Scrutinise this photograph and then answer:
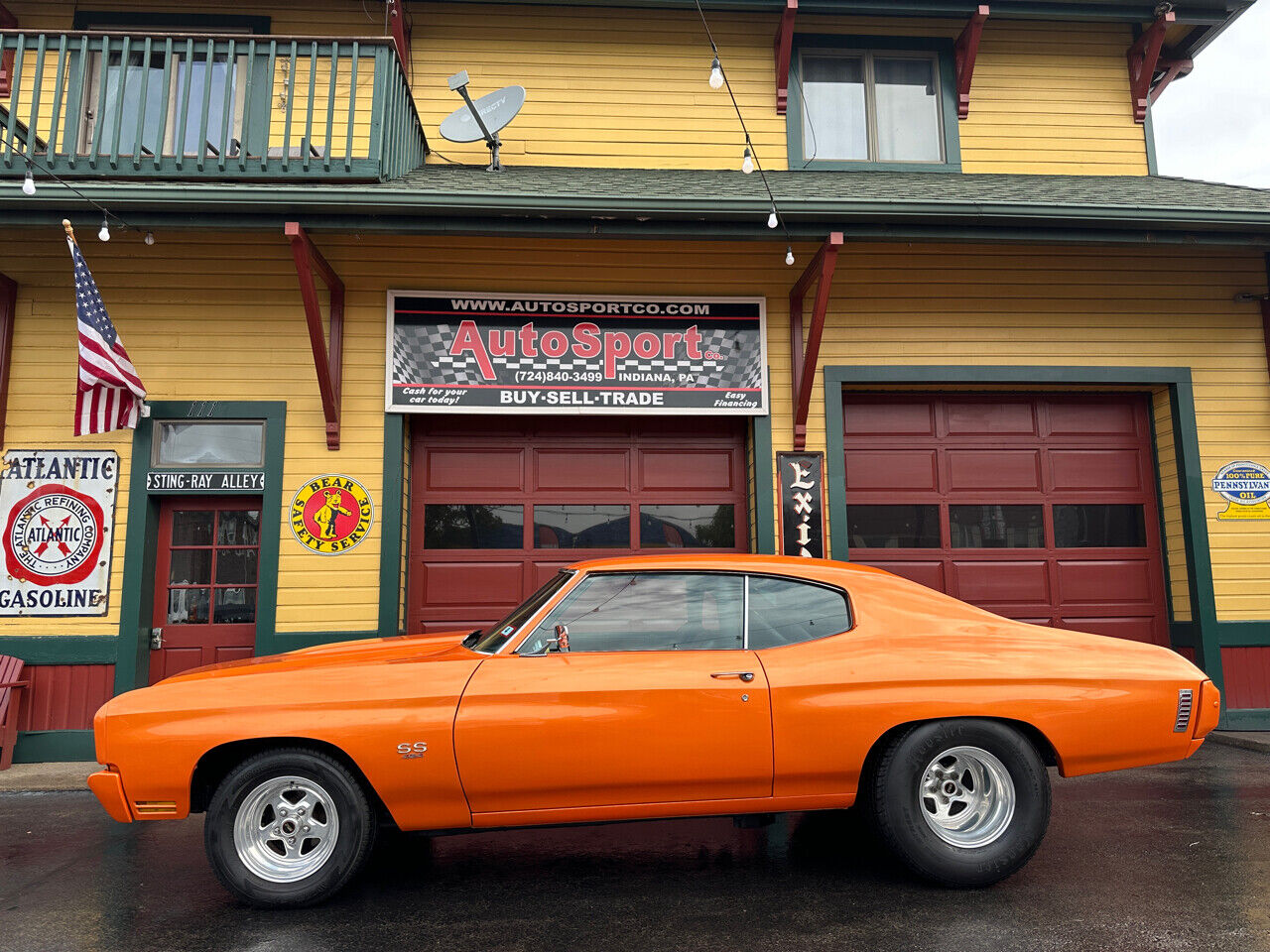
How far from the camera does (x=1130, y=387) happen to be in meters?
8.06

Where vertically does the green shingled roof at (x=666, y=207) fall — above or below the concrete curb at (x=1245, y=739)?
above

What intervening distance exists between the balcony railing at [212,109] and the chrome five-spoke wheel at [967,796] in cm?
601

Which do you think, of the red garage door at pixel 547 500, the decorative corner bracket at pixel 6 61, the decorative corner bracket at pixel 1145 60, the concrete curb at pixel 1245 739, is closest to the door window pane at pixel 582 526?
the red garage door at pixel 547 500

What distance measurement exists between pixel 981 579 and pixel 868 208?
146 inches

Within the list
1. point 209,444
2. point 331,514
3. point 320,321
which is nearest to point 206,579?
point 209,444

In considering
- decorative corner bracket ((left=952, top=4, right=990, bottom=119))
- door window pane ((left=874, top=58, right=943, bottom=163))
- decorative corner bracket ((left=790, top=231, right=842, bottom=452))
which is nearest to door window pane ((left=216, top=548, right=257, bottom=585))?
decorative corner bracket ((left=790, top=231, right=842, bottom=452))

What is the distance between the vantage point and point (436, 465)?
7.79 m

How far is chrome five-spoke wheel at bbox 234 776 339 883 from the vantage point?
3504mm

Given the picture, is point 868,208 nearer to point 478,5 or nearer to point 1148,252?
point 1148,252

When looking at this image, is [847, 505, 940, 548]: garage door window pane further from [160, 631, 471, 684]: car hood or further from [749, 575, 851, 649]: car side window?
[160, 631, 471, 684]: car hood

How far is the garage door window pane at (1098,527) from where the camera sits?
8.11 m

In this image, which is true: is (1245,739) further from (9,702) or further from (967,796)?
(9,702)

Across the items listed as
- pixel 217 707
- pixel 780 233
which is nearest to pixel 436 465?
pixel 780 233

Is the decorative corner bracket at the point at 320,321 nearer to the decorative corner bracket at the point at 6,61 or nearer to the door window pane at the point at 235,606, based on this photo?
the door window pane at the point at 235,606
